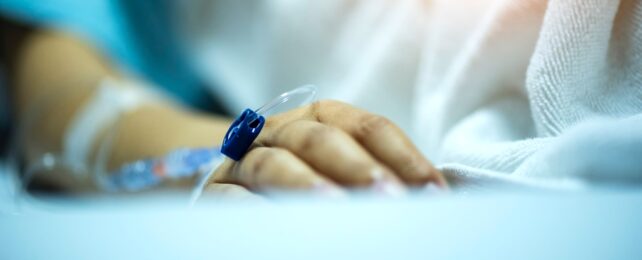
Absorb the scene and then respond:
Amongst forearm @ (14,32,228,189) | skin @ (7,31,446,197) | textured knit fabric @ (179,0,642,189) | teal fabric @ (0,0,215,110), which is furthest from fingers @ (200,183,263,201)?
teal fabric @ (0,0,215,110)

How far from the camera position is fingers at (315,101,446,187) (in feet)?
0.91

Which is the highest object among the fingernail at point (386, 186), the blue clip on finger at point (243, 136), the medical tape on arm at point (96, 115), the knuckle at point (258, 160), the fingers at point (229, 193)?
the medical tape on arm at point (96, 115)

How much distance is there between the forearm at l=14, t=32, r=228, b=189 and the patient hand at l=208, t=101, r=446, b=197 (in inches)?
13.2

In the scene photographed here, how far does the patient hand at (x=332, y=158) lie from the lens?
0.89ft

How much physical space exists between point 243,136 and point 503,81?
20 centimetres

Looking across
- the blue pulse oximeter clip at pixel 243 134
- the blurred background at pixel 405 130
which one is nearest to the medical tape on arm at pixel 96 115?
the blurred background at pixel 405 130

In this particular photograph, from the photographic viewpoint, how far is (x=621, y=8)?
0.37 m

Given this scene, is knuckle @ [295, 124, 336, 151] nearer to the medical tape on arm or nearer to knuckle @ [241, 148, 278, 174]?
knuckle @ [241, 148, 278, 174]

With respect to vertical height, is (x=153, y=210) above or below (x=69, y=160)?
below

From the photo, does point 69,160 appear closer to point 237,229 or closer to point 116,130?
point 116,130

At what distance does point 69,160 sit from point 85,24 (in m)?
0.28

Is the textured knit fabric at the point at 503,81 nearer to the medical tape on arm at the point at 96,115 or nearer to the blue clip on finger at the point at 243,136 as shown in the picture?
the blue clip on finger at the point at 243,136

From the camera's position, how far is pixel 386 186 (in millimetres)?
265

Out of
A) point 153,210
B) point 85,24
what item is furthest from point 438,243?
point 85,24
